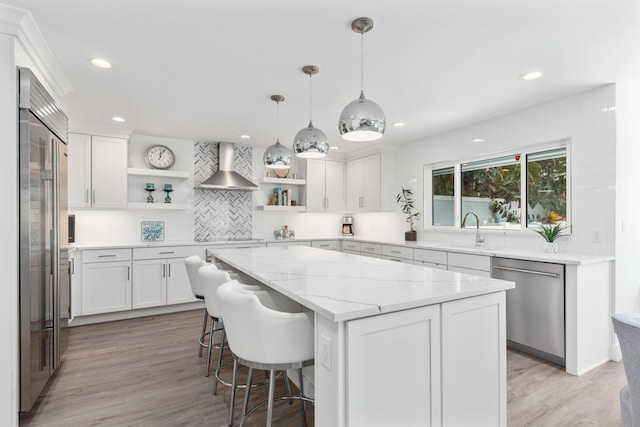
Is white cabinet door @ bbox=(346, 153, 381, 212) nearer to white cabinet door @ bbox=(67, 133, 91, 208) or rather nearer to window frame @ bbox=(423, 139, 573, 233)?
window frame @ bbox=(423, 139, 573, 233)

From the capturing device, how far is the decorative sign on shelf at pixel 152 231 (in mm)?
4906

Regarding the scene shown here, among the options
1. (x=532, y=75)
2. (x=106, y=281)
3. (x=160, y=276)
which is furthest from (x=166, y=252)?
(x=532, y=75)

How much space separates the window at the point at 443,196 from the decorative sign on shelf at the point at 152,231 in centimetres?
406

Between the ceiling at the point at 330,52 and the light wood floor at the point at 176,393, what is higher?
the ceiling at the point at 330,52

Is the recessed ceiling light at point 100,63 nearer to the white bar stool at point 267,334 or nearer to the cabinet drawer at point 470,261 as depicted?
the white bar stool at point 267,334

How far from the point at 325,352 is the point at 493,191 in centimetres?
362

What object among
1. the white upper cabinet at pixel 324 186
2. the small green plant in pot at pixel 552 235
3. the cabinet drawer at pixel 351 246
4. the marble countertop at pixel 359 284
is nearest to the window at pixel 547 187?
the small green plant in pot at pixel 552 235

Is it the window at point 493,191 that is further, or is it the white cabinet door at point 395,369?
the window at point 493,191

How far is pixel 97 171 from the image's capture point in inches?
171

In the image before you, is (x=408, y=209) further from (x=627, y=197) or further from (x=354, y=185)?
(x=627, y=197)

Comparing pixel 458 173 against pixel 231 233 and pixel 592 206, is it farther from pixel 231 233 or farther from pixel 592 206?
pixel 231 233

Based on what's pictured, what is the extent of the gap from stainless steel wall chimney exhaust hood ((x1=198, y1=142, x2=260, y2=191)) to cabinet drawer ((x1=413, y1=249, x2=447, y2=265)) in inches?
101

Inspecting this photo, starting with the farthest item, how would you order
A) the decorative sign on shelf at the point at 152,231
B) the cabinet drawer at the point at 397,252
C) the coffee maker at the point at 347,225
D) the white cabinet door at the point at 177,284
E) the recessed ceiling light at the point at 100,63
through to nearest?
1. the coffee maker at the point at 347,225
2. the decorative sign on shelf at the point at 152,231
3. the white cabinet door at the point at 177,284
4. the cabinet drawer at the point at 397,252
5. the recessed ceiling light at the point at 100,63

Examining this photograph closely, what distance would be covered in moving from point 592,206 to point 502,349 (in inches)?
83.3
